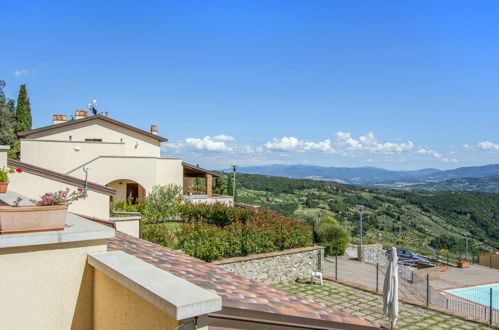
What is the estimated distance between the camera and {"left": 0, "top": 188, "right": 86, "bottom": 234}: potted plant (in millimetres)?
2689

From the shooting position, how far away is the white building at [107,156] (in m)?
21.3

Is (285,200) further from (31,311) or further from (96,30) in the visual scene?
(31,311)

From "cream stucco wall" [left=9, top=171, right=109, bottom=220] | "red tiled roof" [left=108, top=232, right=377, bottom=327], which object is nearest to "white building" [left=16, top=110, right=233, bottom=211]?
"cream stucco wall" [left=9, top=171, right=109, bottom=220]

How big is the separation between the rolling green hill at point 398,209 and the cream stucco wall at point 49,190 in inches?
1817

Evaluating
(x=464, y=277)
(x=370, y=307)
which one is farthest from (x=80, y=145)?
(x=464, y=277)

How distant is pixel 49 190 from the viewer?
890cm

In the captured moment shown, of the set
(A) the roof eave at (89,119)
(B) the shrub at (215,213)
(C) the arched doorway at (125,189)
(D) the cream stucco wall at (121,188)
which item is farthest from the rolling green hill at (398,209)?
(B) the shrub at (215,213)

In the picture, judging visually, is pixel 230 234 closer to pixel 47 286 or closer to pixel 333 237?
pixel 47 286

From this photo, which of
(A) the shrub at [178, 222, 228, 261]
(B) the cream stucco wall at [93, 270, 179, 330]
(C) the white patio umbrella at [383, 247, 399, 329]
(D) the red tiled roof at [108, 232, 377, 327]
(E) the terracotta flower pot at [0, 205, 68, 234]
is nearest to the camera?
(B) the cream stucco wall at [93, 270, 179, 330]

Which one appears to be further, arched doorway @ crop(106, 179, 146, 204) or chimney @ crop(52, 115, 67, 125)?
chimney @ crop(52, 115, 67, 125)

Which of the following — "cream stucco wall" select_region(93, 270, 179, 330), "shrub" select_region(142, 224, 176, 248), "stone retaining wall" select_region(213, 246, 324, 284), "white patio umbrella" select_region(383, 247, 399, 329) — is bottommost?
"stone retaining wall" select_region(213, 246, 324, 284)

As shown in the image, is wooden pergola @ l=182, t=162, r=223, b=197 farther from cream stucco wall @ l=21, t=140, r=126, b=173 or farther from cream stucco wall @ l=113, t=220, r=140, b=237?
cream stucco wall @ l=113, t=220, r=140, b=237

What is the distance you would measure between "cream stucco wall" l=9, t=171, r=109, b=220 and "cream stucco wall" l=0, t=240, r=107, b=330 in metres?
6.76

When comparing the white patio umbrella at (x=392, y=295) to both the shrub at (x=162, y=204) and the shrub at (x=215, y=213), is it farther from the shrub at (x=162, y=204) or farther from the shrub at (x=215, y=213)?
the shrub at (x=162, y=204)
